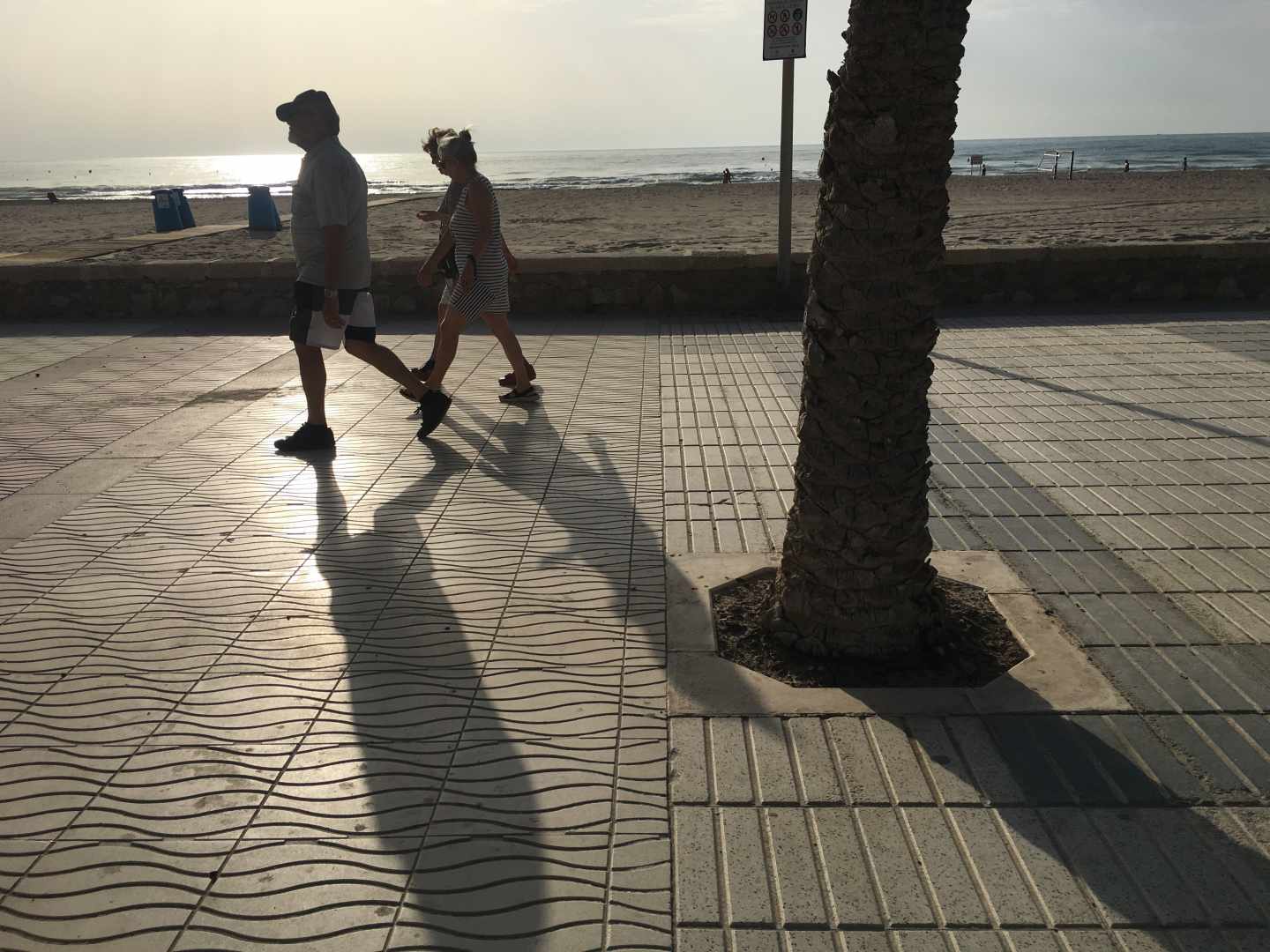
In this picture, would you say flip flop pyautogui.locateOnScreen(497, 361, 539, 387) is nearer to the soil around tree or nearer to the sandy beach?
the soil around tree

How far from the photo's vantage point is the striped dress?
657 centimetres

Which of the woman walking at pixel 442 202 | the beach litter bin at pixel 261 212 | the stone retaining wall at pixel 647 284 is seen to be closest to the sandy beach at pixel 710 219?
the beach litter bin at pixel 261 212

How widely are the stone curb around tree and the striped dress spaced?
3.50m

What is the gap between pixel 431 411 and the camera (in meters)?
6.21

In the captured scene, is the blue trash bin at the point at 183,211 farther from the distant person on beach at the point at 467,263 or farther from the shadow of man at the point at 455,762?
the shadow of man at the point at 455,762

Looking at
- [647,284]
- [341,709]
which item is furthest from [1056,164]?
[341,709]

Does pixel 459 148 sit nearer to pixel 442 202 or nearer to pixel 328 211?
pixel 442 202

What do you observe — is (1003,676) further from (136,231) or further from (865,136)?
(136,231)

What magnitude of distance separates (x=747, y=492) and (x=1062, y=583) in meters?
1.64

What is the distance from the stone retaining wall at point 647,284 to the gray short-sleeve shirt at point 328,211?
→ 15.6ft

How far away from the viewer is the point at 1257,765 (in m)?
2.80

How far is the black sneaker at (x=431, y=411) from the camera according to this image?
6.19 meters

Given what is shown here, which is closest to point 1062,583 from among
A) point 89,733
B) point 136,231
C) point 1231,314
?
point 89,733

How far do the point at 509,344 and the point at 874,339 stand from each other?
3.97m
